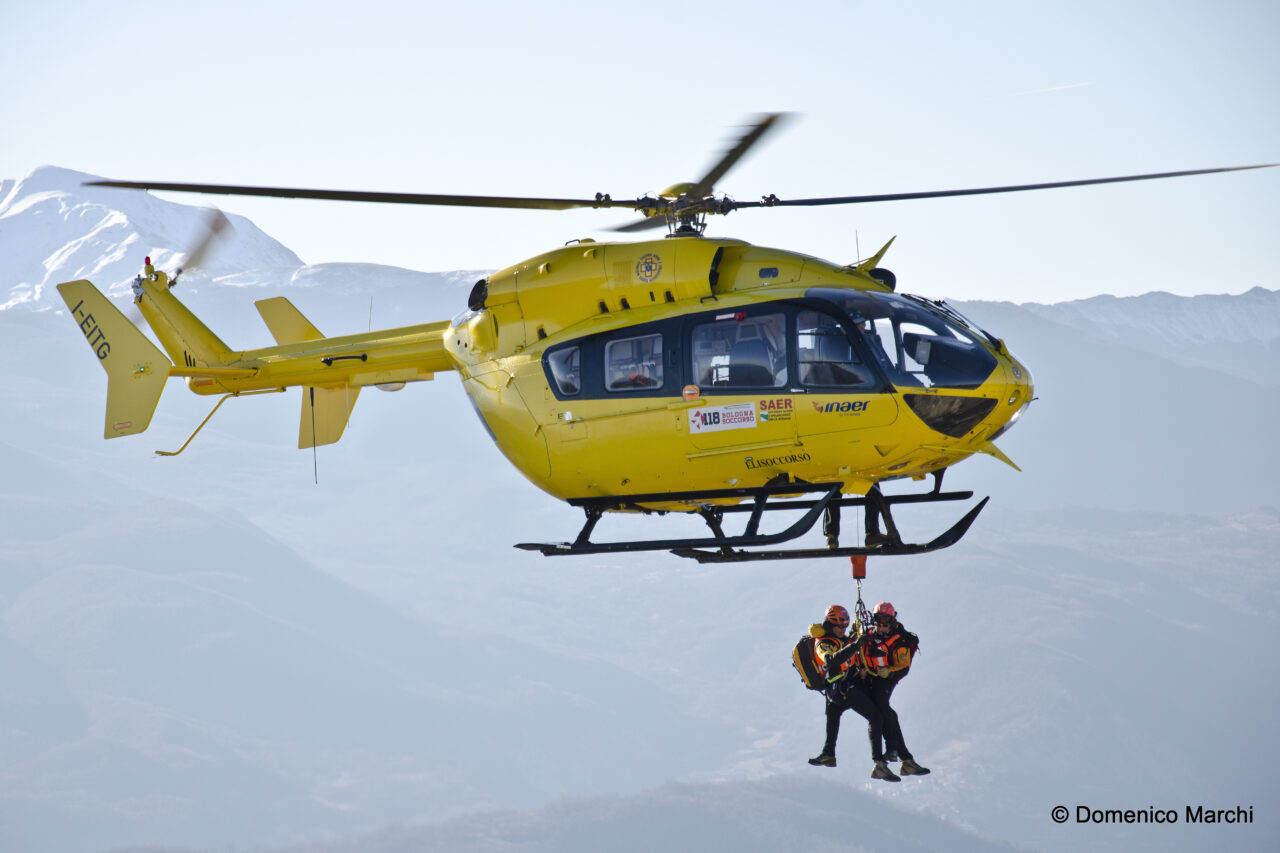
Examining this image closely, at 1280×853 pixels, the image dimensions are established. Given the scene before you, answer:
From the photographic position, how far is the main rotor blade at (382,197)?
51.4 ft

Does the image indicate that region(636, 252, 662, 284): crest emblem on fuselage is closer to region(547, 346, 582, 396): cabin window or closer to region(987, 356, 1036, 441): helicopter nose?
region(547, 346, 582, 396): cabin window

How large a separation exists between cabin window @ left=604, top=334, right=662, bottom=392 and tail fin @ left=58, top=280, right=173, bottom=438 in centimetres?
866

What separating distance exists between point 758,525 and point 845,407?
2.00m

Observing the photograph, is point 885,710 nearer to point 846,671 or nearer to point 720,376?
point 846,671

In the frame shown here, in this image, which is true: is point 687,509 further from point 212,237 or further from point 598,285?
point 212,237

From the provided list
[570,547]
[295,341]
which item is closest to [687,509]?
[570,547]

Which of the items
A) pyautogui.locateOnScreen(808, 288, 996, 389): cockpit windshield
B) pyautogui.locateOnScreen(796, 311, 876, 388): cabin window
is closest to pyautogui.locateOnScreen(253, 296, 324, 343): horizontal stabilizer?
pyautogui.locateOnScreen(796, 311, 876, 388): cabin window

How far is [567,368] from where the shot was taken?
1781cm

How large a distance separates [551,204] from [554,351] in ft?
6.68

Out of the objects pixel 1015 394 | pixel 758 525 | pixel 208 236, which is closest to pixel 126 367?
pixel 208 236

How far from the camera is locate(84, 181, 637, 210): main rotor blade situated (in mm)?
15666

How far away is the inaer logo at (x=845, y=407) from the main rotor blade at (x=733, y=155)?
3.24m

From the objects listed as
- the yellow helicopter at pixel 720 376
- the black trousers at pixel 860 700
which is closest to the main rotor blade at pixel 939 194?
the yellow helicopter at pixel 720 376

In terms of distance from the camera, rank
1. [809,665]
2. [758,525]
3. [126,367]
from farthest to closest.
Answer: [126,367] → [809,665] → [758,525]
